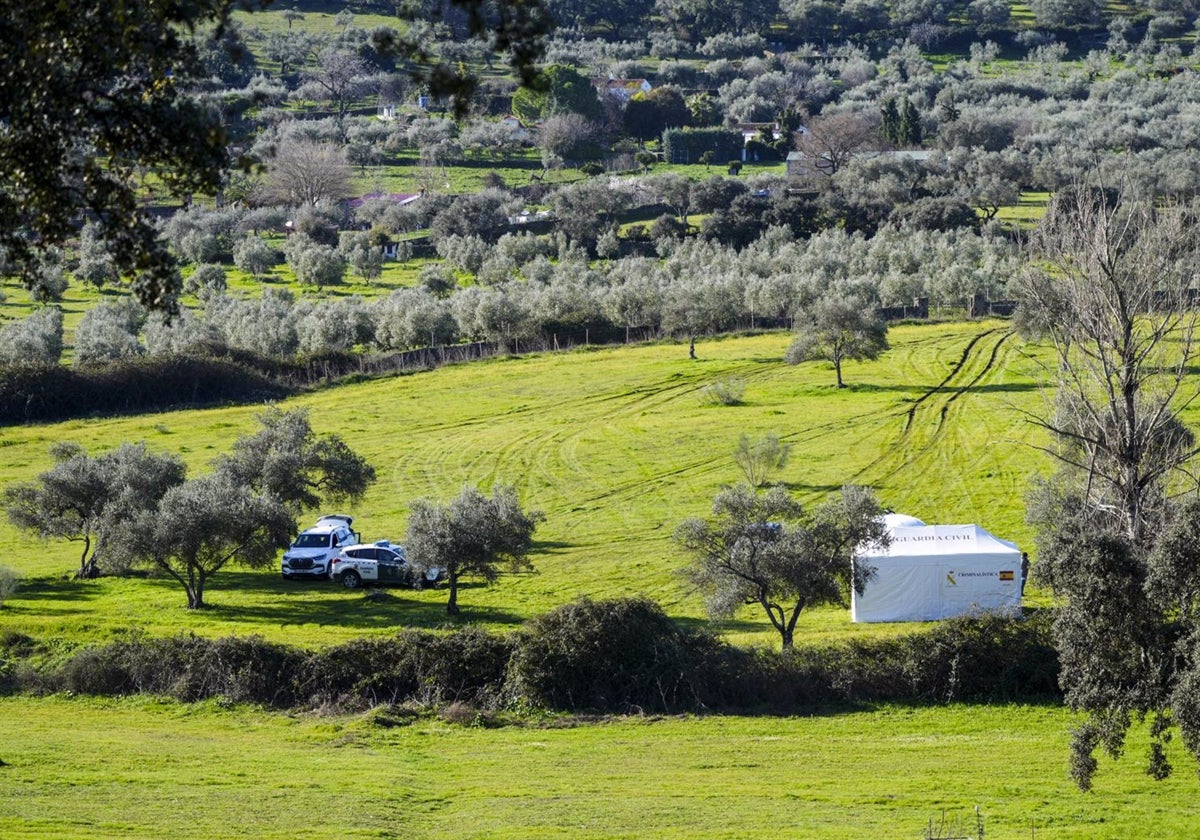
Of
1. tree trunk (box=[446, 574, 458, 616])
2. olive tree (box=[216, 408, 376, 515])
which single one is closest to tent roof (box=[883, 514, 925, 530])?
tree trunk (box=[446, 574, 458, 616])

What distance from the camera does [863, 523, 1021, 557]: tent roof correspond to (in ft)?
137

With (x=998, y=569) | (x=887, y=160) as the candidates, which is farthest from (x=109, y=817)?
(x=887, y=160)

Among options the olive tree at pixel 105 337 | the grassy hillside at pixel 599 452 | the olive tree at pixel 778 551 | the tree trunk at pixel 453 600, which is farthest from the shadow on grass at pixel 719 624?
the olive tree at pixel 105 337

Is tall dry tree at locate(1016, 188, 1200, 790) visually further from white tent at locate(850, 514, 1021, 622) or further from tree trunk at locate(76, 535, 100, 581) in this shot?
tree trunk at locate(76, 535, 100, 581)

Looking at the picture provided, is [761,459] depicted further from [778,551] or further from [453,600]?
[778,551]

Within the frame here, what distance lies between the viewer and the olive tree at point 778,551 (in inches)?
1526

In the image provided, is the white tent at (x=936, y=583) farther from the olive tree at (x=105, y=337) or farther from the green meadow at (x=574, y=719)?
the olive tree at (x=105, y=337)

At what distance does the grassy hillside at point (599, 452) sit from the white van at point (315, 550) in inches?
35.8

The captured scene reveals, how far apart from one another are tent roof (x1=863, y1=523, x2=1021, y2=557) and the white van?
726 inches

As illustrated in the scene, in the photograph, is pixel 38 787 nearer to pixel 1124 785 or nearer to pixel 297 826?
pixel 297 826

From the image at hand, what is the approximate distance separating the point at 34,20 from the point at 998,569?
3413 cm

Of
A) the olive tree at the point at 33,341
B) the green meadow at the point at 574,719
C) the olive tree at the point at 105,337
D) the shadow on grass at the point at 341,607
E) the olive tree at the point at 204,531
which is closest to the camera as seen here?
the green meadow at the point at 574,719

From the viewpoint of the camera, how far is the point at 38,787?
2636 centimetres

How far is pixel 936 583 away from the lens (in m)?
41.8
